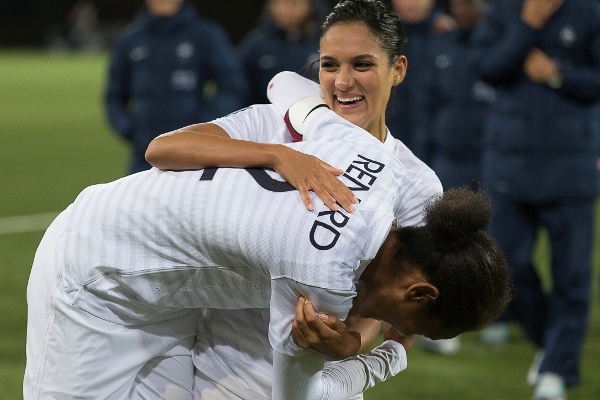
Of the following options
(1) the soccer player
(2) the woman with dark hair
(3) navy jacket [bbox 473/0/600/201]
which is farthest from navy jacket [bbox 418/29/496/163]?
(1) the soccer player

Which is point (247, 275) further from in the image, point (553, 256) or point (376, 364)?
point (553, 256)

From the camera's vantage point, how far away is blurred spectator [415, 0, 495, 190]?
24.6ft

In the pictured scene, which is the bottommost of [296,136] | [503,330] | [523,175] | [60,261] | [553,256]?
[503,330]

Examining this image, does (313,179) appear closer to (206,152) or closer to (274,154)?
(274,154)

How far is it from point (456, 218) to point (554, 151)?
9.38 ft

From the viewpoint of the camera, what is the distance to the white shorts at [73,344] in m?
3.20

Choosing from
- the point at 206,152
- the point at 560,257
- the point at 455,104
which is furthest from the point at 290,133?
the point at 455,104

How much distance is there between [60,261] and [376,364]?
3.63 feet

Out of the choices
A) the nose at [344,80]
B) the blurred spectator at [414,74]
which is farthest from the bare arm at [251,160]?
the blurred spectator at [414,74]

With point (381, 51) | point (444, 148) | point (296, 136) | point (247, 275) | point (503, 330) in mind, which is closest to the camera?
point (247, 275)

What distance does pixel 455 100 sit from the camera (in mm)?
7547

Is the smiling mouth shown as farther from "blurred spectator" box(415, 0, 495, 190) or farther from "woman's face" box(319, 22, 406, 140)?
"blurred spectator" box(415, 0, 495, 190)

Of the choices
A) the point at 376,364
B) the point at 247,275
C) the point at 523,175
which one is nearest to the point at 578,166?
the point at 523,175

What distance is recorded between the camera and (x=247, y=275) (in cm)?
309
